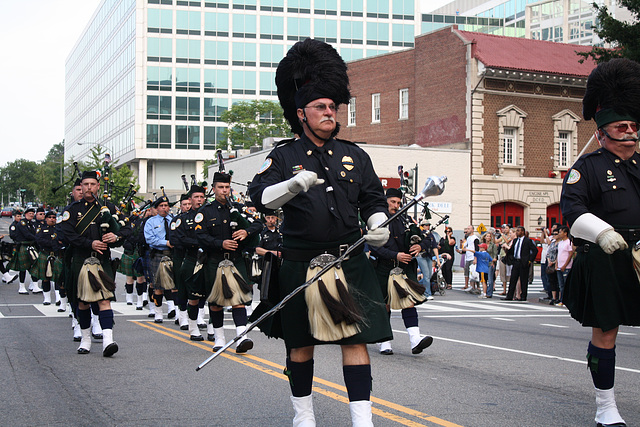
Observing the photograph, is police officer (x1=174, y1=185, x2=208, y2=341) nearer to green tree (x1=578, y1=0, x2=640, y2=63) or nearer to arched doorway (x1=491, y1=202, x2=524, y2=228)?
green tree (x1=578, y1=0, x2=640, y2=63)

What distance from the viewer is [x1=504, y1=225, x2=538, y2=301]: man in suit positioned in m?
21.1

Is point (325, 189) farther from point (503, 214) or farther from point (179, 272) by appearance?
point (503, 214)

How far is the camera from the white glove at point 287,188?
4477mm

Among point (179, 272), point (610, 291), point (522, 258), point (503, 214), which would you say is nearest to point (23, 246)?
point (179, 272)

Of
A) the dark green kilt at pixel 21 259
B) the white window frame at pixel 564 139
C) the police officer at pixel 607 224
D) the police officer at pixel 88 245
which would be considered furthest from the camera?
the white window frame at pixel 564 139

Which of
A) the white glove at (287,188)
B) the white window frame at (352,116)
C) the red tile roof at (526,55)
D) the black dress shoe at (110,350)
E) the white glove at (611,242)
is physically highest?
the red tile roof at (526,55)

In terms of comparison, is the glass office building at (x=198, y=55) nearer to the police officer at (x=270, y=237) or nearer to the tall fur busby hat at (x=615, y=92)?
the police officer at (x=270, y=237)

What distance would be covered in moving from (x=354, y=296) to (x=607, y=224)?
6.17ft

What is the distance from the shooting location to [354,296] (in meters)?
4.81

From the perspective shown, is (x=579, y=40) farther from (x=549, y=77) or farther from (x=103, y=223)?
(x=103, y=223)

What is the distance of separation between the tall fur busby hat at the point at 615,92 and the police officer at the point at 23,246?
60.7 ft

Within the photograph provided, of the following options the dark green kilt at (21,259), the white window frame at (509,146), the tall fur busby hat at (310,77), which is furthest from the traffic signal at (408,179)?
the white window frame at (509,146)

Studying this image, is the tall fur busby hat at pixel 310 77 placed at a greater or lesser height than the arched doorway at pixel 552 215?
greater

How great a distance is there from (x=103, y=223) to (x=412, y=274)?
13.4ft
